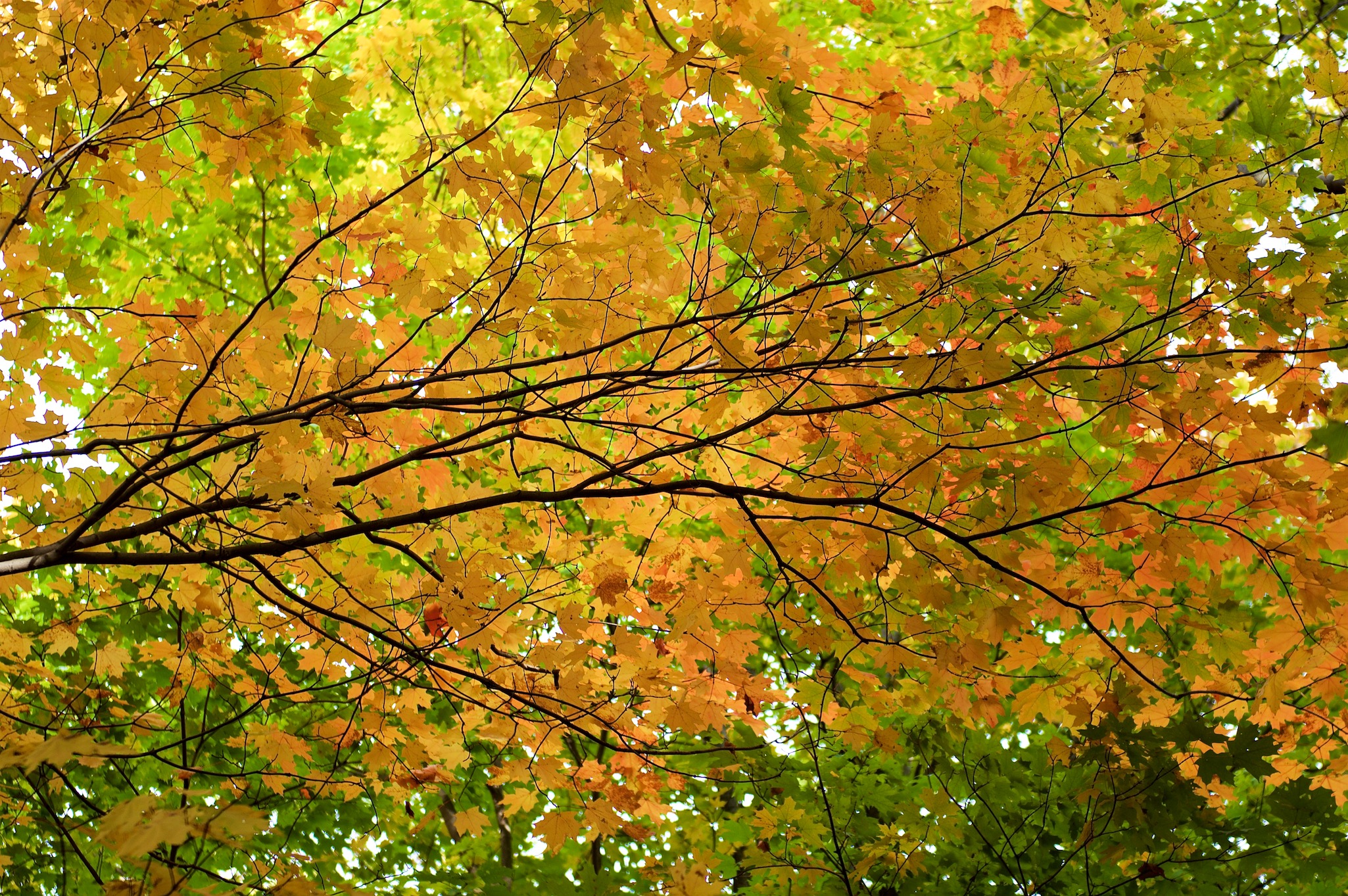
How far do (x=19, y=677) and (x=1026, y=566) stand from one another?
4.07 meters

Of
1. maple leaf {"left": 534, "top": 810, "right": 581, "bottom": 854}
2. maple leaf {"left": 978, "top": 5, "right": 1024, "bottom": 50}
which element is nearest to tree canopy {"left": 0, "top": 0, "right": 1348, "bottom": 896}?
maple leaf {"left": 534, "top": 810, "right": 581, "bottom": 854}

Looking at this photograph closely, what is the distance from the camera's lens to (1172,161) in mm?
3104

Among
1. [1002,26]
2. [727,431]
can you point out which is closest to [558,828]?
[727,431]

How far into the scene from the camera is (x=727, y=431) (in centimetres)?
300

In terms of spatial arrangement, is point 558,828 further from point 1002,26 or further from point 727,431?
point 1002,26

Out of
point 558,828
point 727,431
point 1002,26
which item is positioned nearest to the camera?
point 727,431

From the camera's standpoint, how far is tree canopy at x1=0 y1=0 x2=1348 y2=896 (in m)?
2.40

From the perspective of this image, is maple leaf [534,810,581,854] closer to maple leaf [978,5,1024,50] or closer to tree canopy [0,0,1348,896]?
tree canopy [0,0,1348,896]

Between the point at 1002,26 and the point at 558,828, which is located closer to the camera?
the point at 558,828

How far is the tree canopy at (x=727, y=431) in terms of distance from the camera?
7.89 ft

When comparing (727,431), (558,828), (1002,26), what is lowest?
(558,828)

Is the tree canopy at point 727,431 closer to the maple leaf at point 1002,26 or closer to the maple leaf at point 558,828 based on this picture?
the maple leaf at point 558,828

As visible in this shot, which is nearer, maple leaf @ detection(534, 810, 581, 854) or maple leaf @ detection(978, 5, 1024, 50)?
maple leaf @ detection(534, 810, 581, 854)

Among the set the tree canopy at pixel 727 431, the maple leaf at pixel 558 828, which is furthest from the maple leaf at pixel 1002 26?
the maple leaf at pixel 558 828
